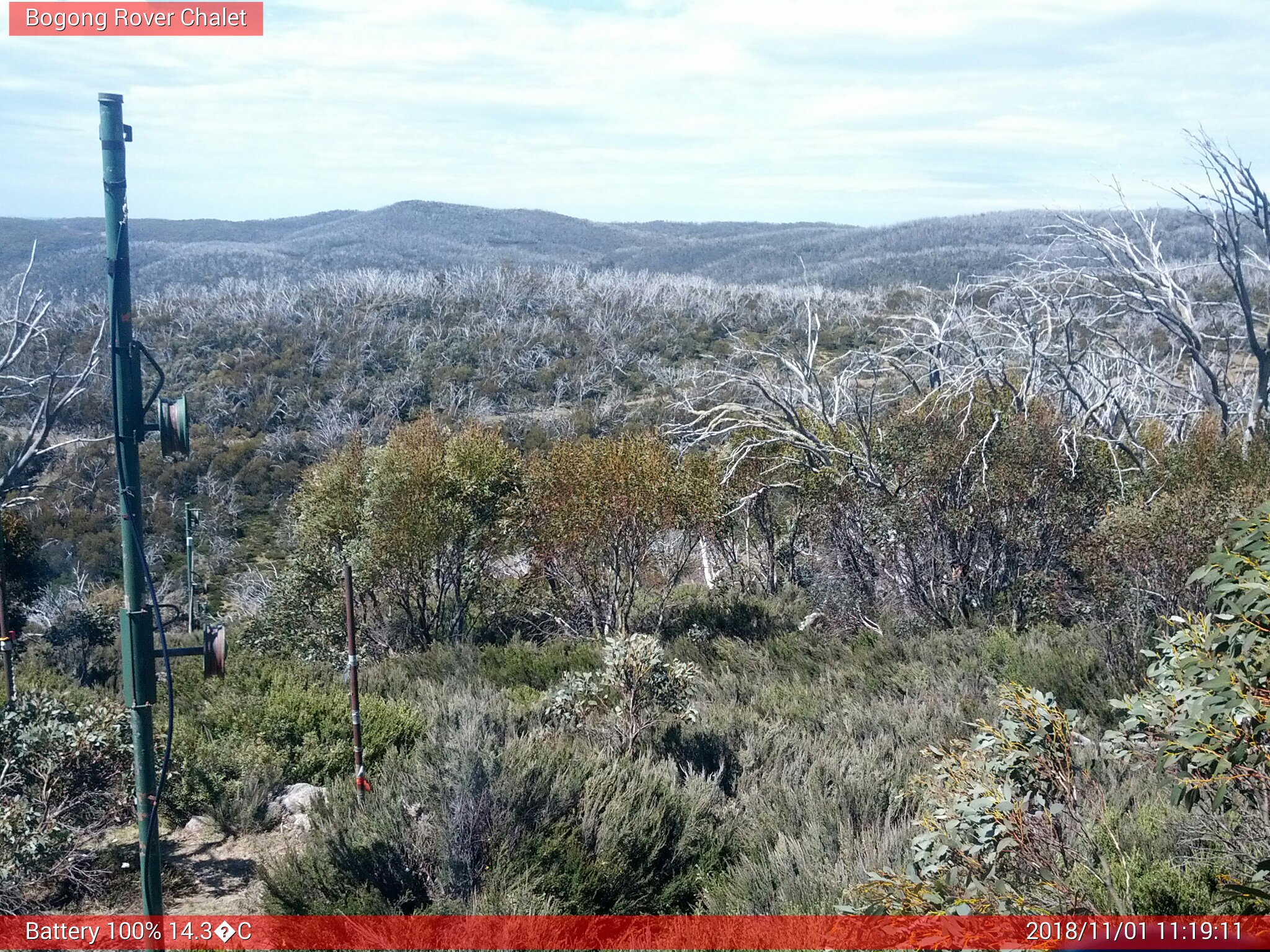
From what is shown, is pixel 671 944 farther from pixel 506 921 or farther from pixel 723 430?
pixel 723 430

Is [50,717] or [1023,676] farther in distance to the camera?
[1023,676]

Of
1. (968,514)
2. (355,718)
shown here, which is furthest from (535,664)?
(355,718)

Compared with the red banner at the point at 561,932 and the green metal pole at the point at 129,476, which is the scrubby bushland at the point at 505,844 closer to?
the red banner at the point at 561,932

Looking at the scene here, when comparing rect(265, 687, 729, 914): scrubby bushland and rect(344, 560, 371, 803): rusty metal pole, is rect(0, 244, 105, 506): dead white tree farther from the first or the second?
rect(265, 687, 729, 914): scrubby bushland

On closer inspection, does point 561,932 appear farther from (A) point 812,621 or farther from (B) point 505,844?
(A) point 812,621

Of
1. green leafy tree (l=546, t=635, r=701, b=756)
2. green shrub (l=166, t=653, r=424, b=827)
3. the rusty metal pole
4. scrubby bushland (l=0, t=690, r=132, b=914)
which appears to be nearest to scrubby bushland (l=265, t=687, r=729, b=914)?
the rusty metal pole

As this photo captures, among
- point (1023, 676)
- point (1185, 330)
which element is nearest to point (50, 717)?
point (1023, 676)
